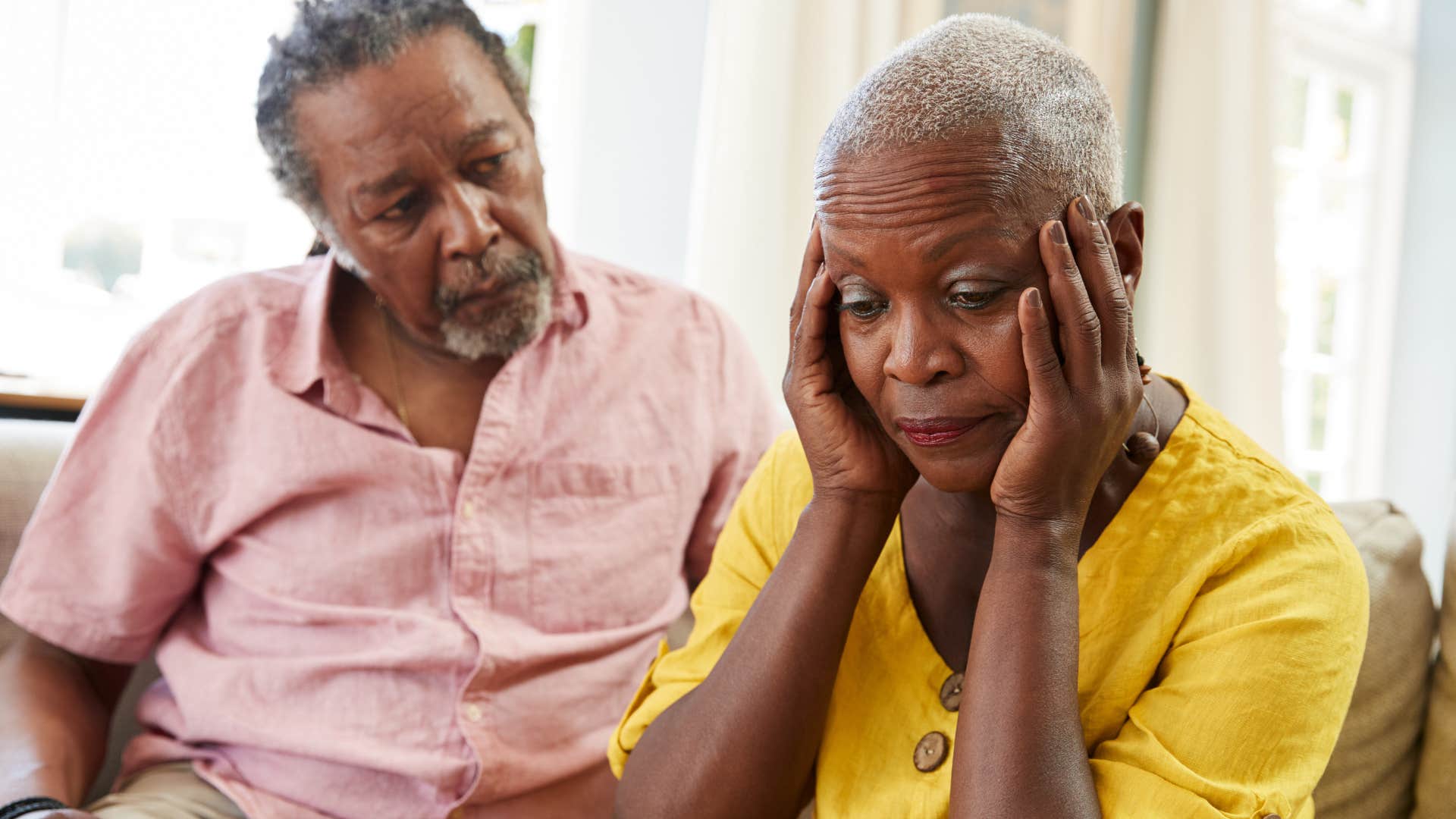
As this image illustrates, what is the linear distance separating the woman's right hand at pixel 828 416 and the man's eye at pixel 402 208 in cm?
69

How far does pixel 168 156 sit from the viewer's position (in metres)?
2.65

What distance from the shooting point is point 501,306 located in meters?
1.72

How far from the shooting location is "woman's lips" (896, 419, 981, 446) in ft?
3.51

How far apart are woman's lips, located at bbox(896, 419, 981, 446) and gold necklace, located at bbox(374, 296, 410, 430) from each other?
884 millimetres

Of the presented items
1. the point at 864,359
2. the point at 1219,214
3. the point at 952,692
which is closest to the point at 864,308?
the point at 864,359

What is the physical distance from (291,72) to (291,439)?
0.51 meters

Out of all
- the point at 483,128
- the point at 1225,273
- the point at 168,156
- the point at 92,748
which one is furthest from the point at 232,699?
the point at 1225,273

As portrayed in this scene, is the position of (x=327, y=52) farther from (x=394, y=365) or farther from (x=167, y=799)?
(x=167, y=799)

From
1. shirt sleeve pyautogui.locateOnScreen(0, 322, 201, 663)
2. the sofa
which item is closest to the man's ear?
the sofa

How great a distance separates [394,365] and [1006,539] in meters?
1.05

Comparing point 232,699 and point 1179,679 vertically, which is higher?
point 1179,679

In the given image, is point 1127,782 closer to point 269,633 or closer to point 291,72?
point 269,633

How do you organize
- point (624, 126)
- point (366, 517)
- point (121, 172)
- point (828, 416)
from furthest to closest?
point (624, 126) < point (121, 172) < point (366, 517) < point (828, 416)

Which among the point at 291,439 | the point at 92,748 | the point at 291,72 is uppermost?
the point at 291,72
